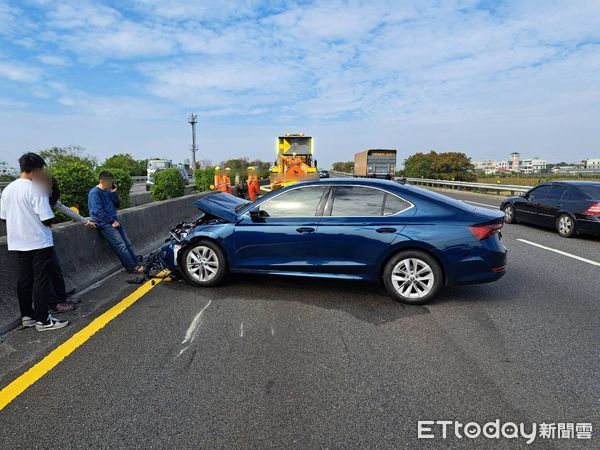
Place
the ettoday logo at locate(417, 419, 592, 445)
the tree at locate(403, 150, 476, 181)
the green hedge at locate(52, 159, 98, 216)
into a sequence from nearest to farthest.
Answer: the ettoday logo at locate(417, 419, 592, 445) < the green hedge at locate(52, 159, 98, 216) < the tree at locate(403, 150, 476, 181)

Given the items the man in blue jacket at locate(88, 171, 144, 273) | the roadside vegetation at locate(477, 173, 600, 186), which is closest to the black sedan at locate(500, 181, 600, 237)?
the man in blue jacket at locate(88, 171, 144, 273)

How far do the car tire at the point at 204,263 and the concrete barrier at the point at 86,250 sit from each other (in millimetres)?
1455

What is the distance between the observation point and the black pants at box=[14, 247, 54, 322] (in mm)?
4137

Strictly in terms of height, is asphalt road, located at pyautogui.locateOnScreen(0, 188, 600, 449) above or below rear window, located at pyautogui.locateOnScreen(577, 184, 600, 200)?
below

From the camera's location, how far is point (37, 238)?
4.11 metres

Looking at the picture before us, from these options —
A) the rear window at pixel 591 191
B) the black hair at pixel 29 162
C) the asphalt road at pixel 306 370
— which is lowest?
the asphalt road at pixel 306 370

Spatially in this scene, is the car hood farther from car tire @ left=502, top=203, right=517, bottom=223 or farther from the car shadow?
car tire @ left=502, top=203, right=517, bottom=223

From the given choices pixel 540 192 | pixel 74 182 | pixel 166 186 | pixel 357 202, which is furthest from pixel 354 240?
pixel 166 186

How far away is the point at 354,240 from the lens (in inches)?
199

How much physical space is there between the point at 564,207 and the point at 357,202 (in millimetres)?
7888

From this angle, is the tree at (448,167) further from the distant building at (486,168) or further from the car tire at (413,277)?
the car tire at (413,277)

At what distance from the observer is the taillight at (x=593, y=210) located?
958cm

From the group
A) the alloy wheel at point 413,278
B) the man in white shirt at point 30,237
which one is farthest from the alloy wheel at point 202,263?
the alloy wheel at point 413,278

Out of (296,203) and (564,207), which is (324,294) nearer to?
(296,203)
